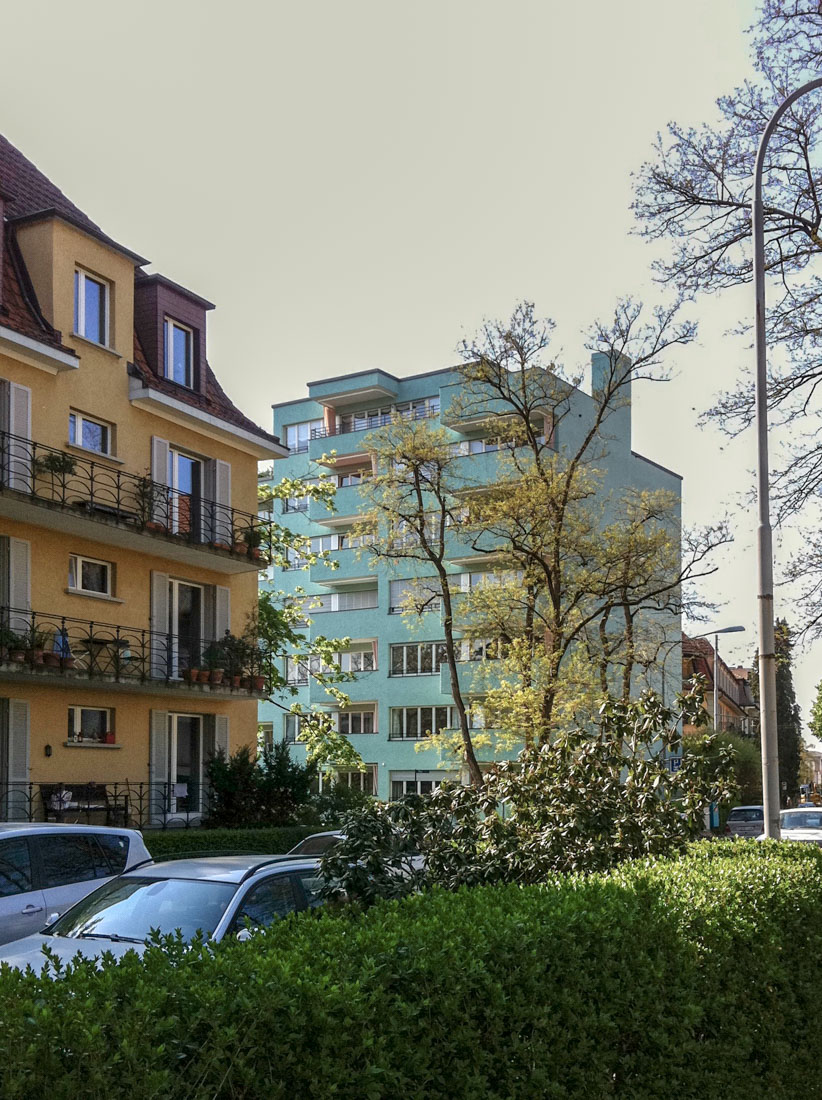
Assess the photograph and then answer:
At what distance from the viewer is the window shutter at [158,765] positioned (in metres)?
26.8

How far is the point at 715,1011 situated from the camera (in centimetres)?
695

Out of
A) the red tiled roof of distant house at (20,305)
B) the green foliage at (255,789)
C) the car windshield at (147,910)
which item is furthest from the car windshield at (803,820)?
the car windshield at (147,910)

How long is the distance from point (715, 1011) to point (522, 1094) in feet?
6.87

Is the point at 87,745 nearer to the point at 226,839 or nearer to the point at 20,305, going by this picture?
the point at 226,839

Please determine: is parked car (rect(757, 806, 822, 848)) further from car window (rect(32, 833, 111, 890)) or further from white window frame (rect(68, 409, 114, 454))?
car window (rect(32, 833, 111, 890))

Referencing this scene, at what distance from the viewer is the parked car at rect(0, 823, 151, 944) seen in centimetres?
1252

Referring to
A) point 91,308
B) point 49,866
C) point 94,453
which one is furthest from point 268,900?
point 91,308

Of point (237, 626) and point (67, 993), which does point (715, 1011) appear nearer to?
point (67, 993)

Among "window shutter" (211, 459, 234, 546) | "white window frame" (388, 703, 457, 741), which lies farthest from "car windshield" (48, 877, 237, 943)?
"white window frame" (388, 703, 457, 741)

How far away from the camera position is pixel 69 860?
13.4 m

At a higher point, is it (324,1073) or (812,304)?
(812,304)

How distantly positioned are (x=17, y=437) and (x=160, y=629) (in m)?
6.08

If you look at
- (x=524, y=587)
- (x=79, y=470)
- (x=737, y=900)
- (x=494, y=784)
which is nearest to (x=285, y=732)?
(x=524, y=587)

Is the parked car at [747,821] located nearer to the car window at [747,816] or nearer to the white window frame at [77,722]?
the car window at [747,816]
